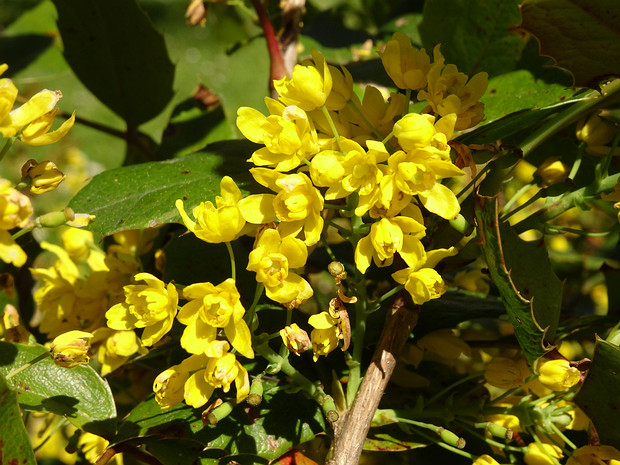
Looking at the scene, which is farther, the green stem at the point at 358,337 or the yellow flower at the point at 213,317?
the green stem at the point at 358,337

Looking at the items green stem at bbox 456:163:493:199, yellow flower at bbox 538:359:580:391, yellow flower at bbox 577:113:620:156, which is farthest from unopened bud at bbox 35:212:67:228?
yellow flower at bbox 577:113:620:156

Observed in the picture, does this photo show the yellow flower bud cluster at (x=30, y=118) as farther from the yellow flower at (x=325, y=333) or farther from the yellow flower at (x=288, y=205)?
the yellow flower at (x=325, y=333)

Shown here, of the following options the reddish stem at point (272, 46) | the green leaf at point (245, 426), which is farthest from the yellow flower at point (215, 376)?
the reddish stem at point (272, 46)

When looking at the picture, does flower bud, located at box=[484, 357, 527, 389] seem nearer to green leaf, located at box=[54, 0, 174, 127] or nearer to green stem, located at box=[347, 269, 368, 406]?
green stem, located at box=[347, 269, 368, 406]

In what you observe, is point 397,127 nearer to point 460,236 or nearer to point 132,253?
point 460,236

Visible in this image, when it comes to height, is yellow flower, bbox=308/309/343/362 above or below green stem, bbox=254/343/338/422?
above
